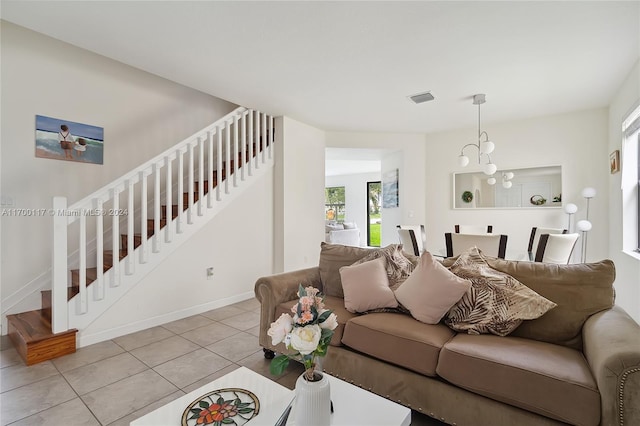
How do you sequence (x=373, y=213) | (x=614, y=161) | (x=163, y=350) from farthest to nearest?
(x=373, y=213) → (x=614, y=161) → (x=163, y=350)

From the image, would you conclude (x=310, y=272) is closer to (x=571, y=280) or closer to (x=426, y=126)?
(x=571, y=280)

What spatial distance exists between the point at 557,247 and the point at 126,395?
12.3 feet

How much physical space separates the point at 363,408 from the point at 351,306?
993 mm

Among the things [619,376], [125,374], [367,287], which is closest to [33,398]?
[125,374]

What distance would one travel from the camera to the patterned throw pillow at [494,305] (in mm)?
1783

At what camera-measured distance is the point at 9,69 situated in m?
3.04

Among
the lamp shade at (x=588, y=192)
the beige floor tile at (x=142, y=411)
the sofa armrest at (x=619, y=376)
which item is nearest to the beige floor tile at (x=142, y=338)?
the beige floor tile at (x=142, y=411)

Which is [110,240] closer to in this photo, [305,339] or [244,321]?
[244,321]

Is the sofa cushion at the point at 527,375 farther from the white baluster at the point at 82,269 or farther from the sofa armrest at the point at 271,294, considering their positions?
the white baluster at the point at 82,269

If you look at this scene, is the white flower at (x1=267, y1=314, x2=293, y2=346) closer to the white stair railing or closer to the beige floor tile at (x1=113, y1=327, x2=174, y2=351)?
the beige floor tile at (x1=113, y1=327, x2=174, y2=351)

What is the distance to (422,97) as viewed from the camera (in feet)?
12.9

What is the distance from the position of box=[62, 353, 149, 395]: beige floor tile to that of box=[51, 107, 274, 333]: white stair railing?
20.1 inches

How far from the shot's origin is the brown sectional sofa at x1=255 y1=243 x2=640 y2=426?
126cm

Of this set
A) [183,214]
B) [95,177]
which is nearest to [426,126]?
[183,214]
